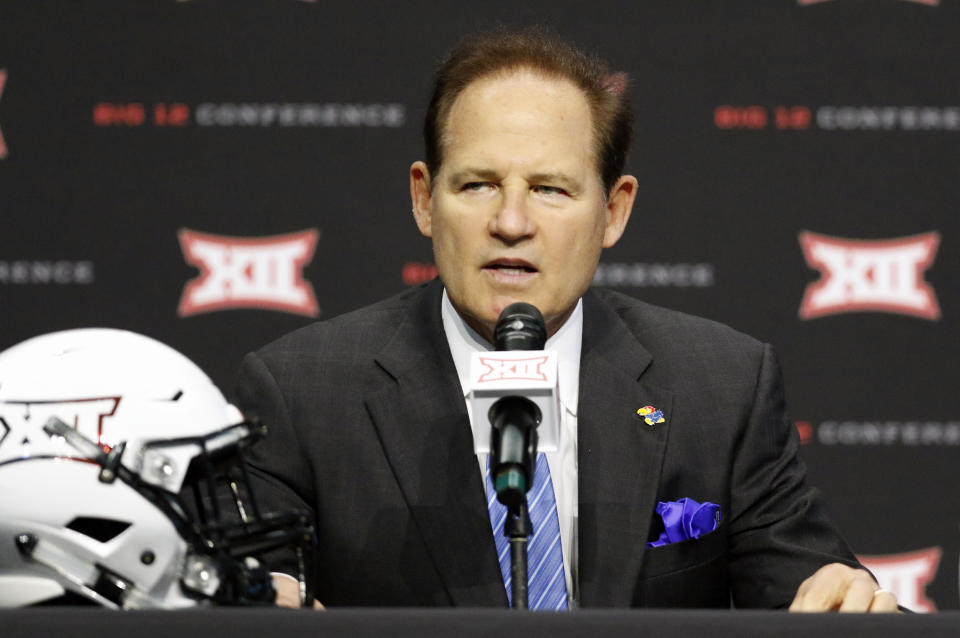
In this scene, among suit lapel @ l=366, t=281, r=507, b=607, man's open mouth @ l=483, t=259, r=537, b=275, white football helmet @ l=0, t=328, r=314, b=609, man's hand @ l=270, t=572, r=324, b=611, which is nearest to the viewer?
white football helmet @ l=0, t=328, r=314, b=609

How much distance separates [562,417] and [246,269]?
48.9 inches

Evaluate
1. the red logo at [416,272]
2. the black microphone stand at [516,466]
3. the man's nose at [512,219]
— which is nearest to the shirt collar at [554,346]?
the man's nose at [512,219]

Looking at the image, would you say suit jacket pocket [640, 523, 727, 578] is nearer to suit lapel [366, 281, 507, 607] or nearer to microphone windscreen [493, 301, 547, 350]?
suit lapel [366, 281, 507, 607]

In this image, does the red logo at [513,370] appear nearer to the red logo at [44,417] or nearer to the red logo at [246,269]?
the red logo at [44,417]

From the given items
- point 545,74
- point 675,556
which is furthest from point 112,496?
point 545,74

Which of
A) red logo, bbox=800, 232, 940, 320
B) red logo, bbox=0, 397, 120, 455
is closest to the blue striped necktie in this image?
red logo, bbox=0, 397, 120, 455

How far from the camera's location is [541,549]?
1841 mm

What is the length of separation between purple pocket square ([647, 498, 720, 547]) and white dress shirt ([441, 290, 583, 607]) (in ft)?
0.43

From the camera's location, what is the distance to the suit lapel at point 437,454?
71.3 inches

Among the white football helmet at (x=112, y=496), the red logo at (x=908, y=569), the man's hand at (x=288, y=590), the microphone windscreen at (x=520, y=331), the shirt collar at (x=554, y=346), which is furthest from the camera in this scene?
the red logo at (x=908, y=569)

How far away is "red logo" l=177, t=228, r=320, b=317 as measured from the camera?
2955 millimetres

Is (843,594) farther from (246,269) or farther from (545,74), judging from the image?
(246,269)

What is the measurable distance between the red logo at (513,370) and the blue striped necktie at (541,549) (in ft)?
1.59

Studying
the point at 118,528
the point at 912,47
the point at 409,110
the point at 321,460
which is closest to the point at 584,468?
the point at 321,460
